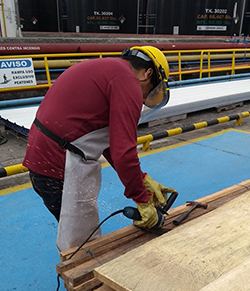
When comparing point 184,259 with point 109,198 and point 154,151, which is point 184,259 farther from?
point 154,151

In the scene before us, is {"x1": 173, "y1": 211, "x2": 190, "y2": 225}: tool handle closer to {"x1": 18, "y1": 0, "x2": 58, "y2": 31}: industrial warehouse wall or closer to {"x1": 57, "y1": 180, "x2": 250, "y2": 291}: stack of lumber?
{"x1": 57, "y1": 180, "x2": 250, "y2": 291}: stack of lumber

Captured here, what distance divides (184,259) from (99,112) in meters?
0.94

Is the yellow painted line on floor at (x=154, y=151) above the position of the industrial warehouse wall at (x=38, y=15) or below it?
below

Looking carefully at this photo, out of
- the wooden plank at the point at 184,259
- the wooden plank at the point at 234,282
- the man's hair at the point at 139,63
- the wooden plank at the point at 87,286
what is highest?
the man's hair at the point at 139,63

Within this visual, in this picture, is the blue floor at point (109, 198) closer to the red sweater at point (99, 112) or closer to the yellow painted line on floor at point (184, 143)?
the yellow painted line on floor at point (184, 143)

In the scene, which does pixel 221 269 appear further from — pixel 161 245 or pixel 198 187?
pixel 198 187

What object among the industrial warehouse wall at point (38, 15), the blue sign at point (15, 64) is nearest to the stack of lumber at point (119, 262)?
the blue sign at point (15, 64)

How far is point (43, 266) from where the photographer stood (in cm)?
285

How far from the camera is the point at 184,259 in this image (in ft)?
5.45

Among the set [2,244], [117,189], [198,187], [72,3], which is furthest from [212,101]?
[72,3]

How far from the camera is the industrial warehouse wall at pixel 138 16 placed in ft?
50.5

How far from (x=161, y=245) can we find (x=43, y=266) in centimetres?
151

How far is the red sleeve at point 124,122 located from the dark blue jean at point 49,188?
56cm

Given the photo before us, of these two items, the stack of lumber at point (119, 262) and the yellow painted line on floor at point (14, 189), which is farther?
the yellow painted line on floor at point (14, 189)
